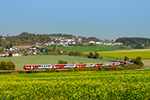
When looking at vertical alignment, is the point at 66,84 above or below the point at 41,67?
above

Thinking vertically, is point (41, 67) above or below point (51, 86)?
below

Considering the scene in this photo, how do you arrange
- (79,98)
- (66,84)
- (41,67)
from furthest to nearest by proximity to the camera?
1. (41,67)
2. (66,84)
3. (79,98)

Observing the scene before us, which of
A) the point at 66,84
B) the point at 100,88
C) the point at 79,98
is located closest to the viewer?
the point at 79,98

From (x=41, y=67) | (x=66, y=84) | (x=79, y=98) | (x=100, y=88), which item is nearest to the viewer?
(x=79, y=98)

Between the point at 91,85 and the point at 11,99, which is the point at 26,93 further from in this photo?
the point at 91,85

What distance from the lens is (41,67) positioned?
4900cm

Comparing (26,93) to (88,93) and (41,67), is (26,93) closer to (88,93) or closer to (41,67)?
(88,93)

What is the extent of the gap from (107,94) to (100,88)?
0.71 metres

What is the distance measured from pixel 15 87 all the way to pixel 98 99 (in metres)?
6.16

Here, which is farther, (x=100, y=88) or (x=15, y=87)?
(x=15, y=87)

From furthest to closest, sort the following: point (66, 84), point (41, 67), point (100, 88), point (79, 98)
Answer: point (41, 67)
point (66, 84)
point (100, 88)
point (79, 98)

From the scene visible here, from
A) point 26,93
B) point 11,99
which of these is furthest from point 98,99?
point 11,99

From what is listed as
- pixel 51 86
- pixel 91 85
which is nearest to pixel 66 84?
pixel 51 86

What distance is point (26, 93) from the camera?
34.2 feet
